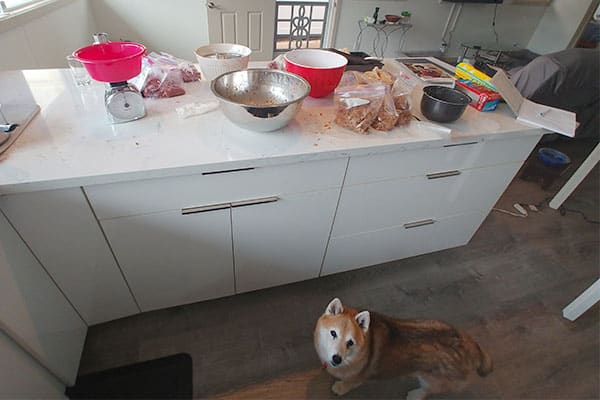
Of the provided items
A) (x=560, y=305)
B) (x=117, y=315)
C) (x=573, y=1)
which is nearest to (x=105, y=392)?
(x=117, y=315)

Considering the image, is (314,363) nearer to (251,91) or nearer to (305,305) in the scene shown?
(305,305)

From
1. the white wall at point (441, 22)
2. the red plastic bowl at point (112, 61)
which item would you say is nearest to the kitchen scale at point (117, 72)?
the red plastic bowl at point (112, 61)

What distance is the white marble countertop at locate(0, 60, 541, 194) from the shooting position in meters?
0.69

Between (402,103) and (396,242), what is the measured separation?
623 mm

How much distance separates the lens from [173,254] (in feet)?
3.13

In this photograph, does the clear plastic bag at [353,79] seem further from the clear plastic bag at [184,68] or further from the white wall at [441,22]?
the white wall at [441,22]

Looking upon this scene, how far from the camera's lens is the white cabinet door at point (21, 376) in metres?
0.63

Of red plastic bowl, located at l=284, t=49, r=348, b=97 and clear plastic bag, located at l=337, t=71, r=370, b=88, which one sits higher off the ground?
red plastic bowl, located at l=284, t=49, r=348, b=97

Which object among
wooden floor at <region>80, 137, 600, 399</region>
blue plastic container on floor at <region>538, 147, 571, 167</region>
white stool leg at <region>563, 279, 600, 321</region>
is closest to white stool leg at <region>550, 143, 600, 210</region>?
blue plastic container on floor at <region>538, 147, 571, 167</region>

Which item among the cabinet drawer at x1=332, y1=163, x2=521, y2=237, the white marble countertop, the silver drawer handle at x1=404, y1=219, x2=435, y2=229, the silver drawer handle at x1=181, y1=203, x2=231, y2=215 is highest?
the white marble countertop

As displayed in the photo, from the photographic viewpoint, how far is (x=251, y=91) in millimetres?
993

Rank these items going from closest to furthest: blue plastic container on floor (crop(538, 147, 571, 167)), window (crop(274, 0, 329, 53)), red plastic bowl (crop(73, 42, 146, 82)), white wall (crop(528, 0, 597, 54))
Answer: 1. red plastic bowl (crop(73, 42, 146, 82))
2. blue plastic container on floor (crop(538, 147, 571, 167))
3. white wall (crop(528, 0, 597, 54))
4. window (crop(274, 0, 329, 53))

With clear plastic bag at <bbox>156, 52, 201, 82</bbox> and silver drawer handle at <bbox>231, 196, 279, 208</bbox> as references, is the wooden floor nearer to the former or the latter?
silver drawer handle at <bbox>231, 196, 279, 208</bbox>

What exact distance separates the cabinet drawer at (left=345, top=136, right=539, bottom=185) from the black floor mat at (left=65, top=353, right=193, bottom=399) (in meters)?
0.90
